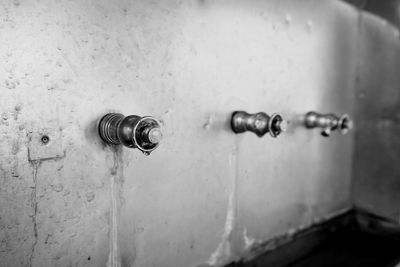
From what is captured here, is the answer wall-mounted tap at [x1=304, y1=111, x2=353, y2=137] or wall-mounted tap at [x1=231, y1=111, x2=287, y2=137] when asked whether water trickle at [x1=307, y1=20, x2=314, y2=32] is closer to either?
wall-mounted tap at [x1=304, y1=111, x2=353, y2=137]

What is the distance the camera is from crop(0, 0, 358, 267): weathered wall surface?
479 mm

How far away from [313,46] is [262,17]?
0.79 ft

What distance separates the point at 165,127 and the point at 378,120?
842 millimetres

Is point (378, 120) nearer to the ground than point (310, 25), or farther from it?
nearer to the ground

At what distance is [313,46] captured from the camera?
0.94m

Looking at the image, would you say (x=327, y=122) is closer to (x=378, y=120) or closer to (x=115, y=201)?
(x=378, y=120)

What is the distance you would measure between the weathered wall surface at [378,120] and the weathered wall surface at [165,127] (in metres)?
0.19

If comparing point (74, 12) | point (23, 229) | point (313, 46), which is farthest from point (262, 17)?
point (23, 229)

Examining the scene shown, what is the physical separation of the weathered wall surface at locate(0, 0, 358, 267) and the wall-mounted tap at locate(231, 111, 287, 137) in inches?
1.4

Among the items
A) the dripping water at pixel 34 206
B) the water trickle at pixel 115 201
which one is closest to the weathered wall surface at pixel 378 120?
the water trickle at pixel 115 201

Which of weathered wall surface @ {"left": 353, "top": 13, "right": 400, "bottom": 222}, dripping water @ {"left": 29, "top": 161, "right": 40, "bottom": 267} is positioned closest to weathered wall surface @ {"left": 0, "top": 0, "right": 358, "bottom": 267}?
dripping water @ {"left": 29, "top": 161, "right": 40, "bottom": 267}

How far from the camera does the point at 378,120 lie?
111 cm

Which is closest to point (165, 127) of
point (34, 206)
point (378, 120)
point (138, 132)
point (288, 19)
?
point (138, 132)

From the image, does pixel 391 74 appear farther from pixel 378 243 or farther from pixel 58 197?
pixel 58 197
